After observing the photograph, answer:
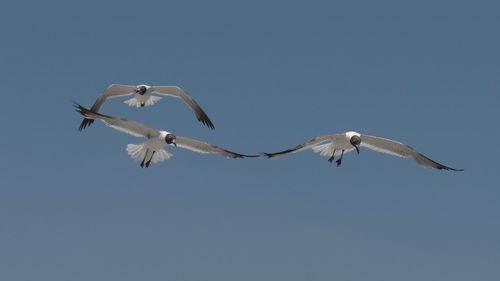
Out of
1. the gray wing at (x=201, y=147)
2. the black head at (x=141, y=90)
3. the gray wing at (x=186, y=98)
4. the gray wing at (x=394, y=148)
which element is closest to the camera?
the gray wing at (x=394, y=148)

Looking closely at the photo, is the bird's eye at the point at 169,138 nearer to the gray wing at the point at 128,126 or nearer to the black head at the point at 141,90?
the gray wing at the point at 128,126

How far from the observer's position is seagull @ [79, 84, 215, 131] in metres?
29.0

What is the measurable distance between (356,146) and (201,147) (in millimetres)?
5019

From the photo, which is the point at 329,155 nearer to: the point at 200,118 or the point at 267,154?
the point at 267,154

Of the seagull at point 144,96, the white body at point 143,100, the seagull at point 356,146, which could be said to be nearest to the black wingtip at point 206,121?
the seagull at point 144,96

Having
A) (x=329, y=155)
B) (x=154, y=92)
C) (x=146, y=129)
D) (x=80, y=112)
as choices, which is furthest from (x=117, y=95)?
(x=329, y=155)

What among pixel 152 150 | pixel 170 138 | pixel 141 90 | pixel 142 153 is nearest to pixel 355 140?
pixel 170 138

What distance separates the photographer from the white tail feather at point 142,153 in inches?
1033

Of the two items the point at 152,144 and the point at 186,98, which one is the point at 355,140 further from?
the point at 186,98

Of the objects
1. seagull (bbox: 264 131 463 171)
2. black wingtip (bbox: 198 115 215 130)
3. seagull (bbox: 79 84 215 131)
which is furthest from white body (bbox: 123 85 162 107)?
seagull (bbox: 264 131 463 171)

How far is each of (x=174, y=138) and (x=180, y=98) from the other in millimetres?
4048

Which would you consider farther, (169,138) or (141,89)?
(141,89)

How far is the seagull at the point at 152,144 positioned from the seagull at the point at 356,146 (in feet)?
9.30

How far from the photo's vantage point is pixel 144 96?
2914 cm
